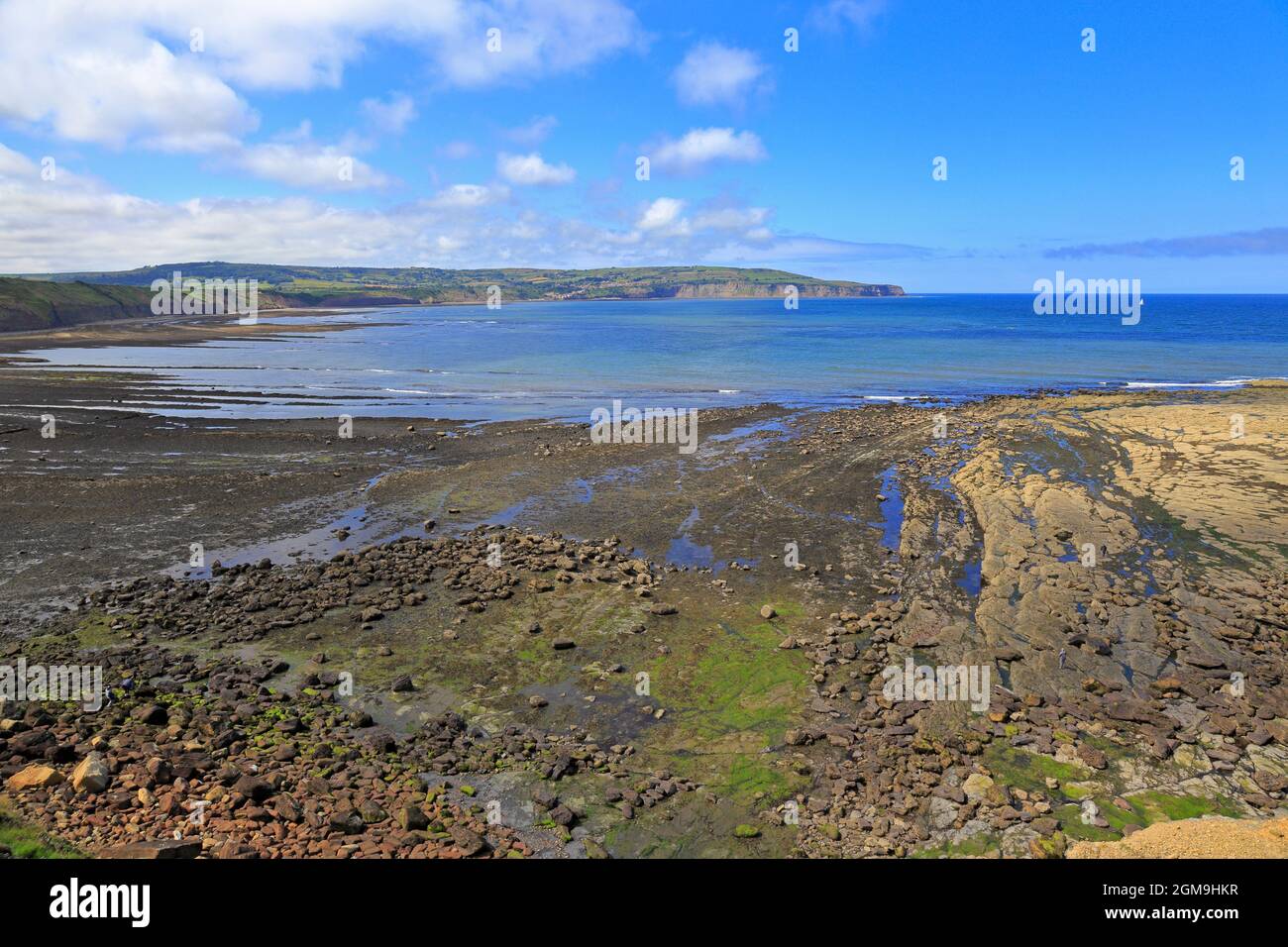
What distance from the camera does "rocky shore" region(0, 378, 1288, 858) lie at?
10258 mm

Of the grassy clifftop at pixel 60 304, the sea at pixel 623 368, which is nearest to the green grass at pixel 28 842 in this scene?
the sea at pixel 623 368

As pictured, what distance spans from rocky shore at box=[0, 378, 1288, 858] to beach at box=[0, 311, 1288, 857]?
82 mm

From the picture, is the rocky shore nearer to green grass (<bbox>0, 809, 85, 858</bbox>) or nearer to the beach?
the beach

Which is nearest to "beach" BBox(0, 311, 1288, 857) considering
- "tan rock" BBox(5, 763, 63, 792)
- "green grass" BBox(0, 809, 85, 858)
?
"tan rock" BBox(5, 763, 63, 792)

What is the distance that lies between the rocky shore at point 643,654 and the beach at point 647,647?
0.27ft

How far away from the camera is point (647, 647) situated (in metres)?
16.1

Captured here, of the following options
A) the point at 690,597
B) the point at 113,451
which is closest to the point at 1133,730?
the point at 690,597

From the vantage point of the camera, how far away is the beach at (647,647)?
34.0 feet

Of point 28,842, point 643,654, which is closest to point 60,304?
point 643,654

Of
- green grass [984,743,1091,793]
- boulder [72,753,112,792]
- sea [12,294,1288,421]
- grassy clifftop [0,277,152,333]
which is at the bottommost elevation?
green grass [984,743,1091,793]

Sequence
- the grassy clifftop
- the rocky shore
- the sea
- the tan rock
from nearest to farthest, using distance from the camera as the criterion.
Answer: the tan rock
the rocky shore
the sea
the grassy clifftop

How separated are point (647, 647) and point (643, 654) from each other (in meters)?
0.33
